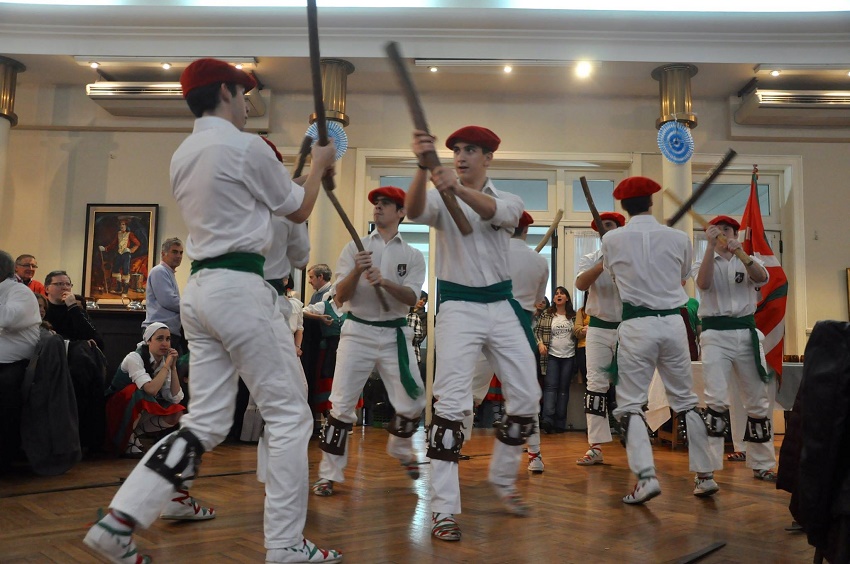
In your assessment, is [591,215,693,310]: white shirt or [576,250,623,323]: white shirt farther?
[576,250,623,323]: white shirt

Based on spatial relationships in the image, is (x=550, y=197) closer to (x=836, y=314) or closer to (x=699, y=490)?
(x=836, y=314)

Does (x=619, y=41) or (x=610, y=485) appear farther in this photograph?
(x=619, y=41)

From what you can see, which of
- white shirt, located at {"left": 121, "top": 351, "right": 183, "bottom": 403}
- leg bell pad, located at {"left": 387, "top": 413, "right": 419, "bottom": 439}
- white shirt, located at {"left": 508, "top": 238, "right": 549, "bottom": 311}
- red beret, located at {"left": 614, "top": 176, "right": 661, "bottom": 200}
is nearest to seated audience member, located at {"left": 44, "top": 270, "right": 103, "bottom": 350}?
white shirt, located at {"left": 121, "top": 351, "right": 183, "bottom": 403}

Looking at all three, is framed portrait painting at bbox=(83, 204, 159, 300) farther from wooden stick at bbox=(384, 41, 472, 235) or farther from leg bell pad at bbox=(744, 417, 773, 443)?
leg bell pad at bbox=(744, 417, 773, 443)

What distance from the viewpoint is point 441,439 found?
2.63 m

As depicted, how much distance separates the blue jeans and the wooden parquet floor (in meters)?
2.59

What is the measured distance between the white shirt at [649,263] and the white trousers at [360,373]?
116 cm

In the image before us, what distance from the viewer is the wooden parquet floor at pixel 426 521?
2320 millimetres

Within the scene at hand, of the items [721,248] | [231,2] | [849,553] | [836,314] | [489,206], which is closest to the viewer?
[849,553]

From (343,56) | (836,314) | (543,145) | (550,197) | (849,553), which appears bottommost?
(849,553)

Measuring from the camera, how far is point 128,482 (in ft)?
6.43

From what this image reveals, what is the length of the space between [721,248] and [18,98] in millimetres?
8407

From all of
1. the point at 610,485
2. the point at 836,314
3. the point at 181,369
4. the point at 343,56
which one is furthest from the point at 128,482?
the point at 836,314

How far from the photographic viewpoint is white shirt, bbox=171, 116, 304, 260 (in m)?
2.07
